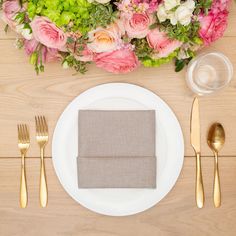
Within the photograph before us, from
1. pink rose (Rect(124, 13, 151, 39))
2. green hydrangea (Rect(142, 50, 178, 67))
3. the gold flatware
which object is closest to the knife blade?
the gold flatware

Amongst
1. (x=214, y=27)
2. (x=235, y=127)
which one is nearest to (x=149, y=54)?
(x=214, y=27)

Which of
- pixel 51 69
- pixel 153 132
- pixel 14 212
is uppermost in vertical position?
pixel 51 69

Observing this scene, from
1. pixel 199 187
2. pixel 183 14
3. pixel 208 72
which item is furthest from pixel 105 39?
pixel 199 187

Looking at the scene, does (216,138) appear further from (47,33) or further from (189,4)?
(47,33)

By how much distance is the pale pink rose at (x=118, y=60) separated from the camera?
71cm

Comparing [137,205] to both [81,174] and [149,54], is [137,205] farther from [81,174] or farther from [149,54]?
[149,54]

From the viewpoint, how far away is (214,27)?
0.70m

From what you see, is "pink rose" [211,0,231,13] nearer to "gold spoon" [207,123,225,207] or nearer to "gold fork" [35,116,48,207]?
"gold spoon" [207,123,225,207]

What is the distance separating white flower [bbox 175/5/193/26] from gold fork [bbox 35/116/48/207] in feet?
1.13

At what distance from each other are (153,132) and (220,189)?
182 millimetres

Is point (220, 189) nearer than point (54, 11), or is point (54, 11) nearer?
point (54, 11)

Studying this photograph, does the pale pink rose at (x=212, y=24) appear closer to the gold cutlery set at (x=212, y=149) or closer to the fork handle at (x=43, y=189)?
the gold cutlery set at (x=212, y=149)

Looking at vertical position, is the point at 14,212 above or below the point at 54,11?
below

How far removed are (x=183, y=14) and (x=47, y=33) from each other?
23 centimetres
